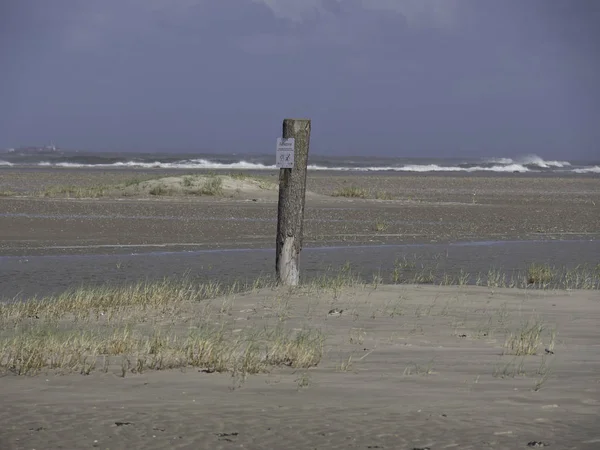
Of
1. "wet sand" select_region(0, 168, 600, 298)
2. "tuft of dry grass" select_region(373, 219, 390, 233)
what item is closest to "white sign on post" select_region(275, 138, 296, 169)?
"wet sand" select_region(0, 168, 600, 298)

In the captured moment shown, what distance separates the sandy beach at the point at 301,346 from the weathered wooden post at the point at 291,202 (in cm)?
52

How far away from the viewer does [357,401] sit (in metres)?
6.43

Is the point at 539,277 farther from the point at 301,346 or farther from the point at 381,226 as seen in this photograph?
the point at 381,226

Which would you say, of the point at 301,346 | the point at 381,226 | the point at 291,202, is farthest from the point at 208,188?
the point at 301,346

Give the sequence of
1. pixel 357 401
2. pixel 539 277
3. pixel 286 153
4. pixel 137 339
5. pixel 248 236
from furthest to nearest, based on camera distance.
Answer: pixel 248 236
pixel 539 277
pixel 286 153
pixel 137 339
pixel 357 401

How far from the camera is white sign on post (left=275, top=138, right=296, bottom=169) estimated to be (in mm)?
12672

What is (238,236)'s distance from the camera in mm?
21438

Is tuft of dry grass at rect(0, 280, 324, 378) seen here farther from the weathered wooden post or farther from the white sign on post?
the white sign on post

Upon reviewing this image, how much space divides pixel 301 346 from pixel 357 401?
4.86 feet

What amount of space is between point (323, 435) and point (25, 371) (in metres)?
2.70

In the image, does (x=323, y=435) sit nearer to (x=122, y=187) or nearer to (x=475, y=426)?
(x=475, y=426)

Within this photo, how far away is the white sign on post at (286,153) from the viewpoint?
41.6ft

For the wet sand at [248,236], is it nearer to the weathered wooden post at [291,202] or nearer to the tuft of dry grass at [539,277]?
the tuft of dry grass at [539,277]

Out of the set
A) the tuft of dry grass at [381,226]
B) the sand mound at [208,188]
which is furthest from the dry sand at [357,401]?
the sand mound at [208,188]
